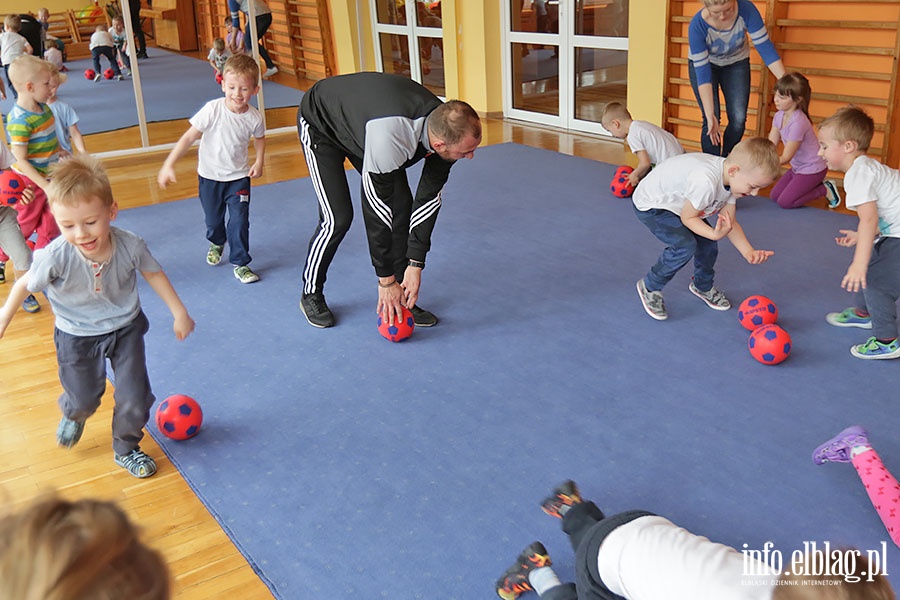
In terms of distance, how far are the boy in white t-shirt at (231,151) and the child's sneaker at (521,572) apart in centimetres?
282

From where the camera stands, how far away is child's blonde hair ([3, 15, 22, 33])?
880 centimetres

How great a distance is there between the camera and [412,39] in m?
10.4

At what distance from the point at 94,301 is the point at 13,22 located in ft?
25.2

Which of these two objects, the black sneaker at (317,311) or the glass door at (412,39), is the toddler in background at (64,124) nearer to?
the black sneaker at (317,311)

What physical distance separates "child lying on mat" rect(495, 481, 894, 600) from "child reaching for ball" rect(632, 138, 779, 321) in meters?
1.79

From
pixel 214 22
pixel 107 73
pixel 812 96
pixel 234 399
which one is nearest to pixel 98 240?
pixel 234 399

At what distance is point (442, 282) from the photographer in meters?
4.54

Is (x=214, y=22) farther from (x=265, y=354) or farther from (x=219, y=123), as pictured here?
(x=265, y=354)

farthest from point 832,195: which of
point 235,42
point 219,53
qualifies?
point 235,42

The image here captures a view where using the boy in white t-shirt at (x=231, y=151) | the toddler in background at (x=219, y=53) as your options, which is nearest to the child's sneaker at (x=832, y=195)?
the boy in white t-shirt at (x=231, y=151)

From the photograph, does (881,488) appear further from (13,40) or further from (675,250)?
(13,40)

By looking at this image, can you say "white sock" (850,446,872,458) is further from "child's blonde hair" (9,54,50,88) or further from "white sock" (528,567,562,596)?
"child's blonde hair" (9,54,50,88)

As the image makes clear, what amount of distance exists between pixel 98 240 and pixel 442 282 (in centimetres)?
220

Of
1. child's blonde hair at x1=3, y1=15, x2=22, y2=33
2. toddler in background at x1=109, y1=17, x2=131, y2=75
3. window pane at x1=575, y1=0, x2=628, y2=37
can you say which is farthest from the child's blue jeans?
toddler in background at x1=109, y1=17, x2=131, y2=75
